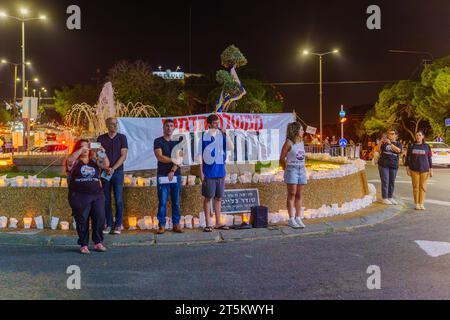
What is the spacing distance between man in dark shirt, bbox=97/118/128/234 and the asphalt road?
3.04 ft

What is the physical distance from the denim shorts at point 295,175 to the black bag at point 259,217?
679 mm

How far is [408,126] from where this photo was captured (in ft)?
170

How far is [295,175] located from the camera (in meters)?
8.82

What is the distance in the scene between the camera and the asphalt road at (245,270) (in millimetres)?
5336

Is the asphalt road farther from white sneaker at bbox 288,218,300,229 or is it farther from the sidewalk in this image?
white sneaker at bbox 288,218,300,229

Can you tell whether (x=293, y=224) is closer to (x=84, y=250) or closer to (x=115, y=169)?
(x=115, y=169)

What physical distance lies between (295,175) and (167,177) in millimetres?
2207

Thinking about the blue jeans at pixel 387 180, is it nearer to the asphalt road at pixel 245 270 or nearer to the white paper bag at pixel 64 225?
the asphalt road at pixel 245 270

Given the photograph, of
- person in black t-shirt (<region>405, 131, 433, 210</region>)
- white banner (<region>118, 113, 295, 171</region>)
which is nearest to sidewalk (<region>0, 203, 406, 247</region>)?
white banner (<region>118, 113, 295, 171</region>)

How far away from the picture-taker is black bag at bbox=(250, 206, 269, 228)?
8.88 m

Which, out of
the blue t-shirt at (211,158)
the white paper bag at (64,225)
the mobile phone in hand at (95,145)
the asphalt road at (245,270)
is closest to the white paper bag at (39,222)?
the white paper bag at (64,225)

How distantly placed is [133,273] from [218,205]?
2857 mm

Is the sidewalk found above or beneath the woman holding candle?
beneath
